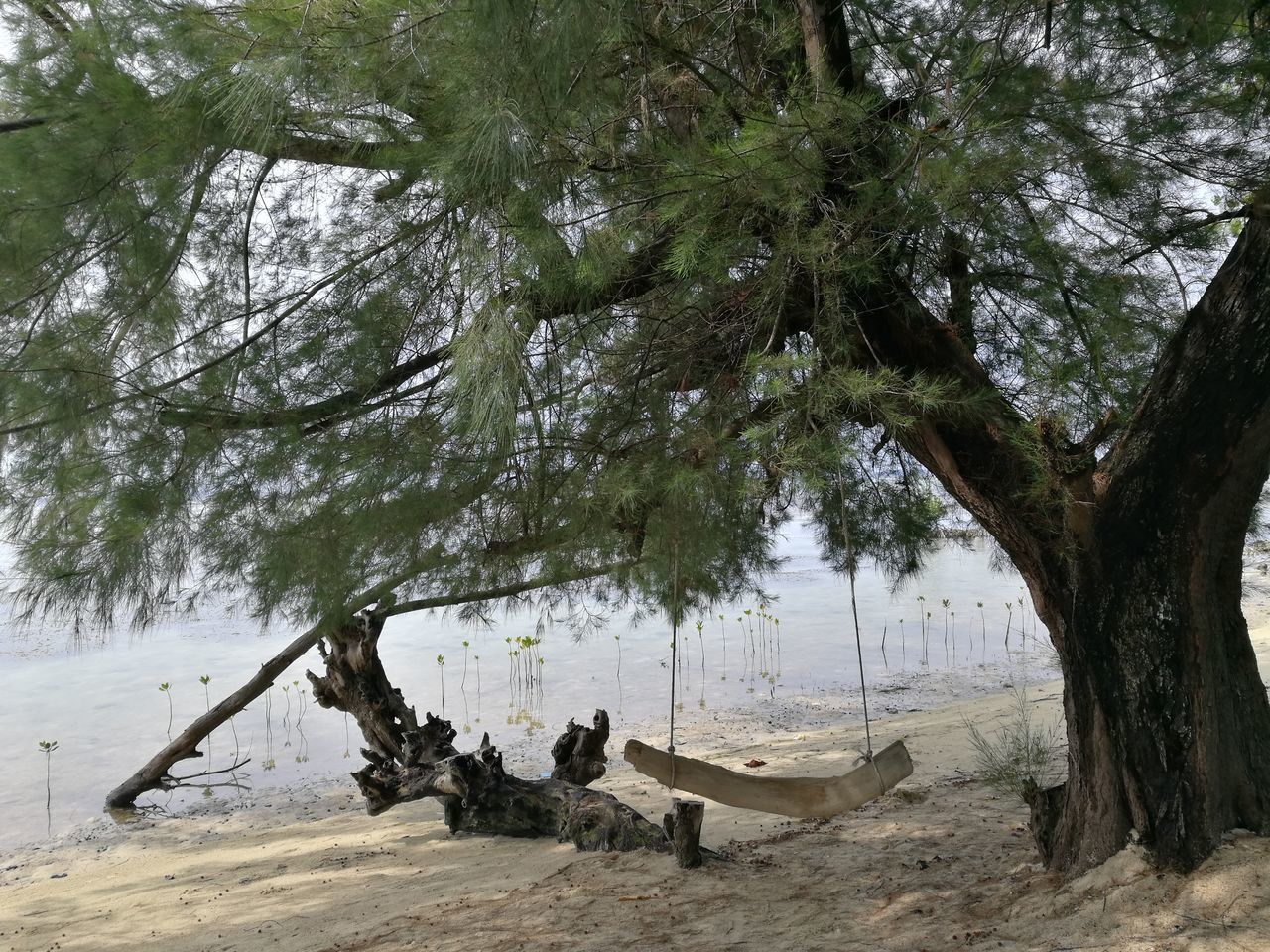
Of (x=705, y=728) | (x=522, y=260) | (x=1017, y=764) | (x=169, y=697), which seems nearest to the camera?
(x=522, y=260)

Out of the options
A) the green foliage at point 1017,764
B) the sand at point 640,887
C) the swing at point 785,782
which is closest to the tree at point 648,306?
the sand at point 640,887

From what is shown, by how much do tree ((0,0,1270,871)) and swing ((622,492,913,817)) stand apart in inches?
24.0

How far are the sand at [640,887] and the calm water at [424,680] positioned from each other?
1047 millimetres

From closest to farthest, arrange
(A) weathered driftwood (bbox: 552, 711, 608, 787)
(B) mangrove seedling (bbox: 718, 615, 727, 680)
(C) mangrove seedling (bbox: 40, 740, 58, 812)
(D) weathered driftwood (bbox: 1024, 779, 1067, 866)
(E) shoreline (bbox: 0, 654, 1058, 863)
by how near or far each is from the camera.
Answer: (D) weathered driftwood (bbox: 1024, 779, 1067, 866) → (A) weathered driftwood (bbox: 552, 711, 608, 787) → (E) shoreline (bbox: 0, 654, 1058, 863) → (C) mangrove seedling (bbox: 40, 740, 58, 812) → (B) mangrove seedling (bbox: 718, 615, 727, 680)

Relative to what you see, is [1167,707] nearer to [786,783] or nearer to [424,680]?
[786,783]

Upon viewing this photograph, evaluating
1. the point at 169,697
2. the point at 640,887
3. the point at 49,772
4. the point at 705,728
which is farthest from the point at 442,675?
the point at 640,887

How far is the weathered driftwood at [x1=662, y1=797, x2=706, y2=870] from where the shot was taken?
333 cm

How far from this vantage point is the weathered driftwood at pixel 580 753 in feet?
14.9

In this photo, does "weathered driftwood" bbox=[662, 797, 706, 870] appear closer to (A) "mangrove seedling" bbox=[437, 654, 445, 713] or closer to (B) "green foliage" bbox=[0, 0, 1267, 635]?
(B) "green foliage" bbox=[0, 0, 1267, 635]

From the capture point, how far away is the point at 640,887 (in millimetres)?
3285

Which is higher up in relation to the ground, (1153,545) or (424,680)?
(1153,545)

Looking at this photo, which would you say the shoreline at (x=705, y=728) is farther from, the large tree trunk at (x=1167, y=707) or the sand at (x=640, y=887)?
the large tree trunk at (x=1167, y=707)

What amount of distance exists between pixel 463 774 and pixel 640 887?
4.29 feet

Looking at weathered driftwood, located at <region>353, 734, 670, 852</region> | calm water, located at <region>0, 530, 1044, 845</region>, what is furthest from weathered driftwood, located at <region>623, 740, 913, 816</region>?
calm water, located at <region>0, 530, 1044, 845</region>
